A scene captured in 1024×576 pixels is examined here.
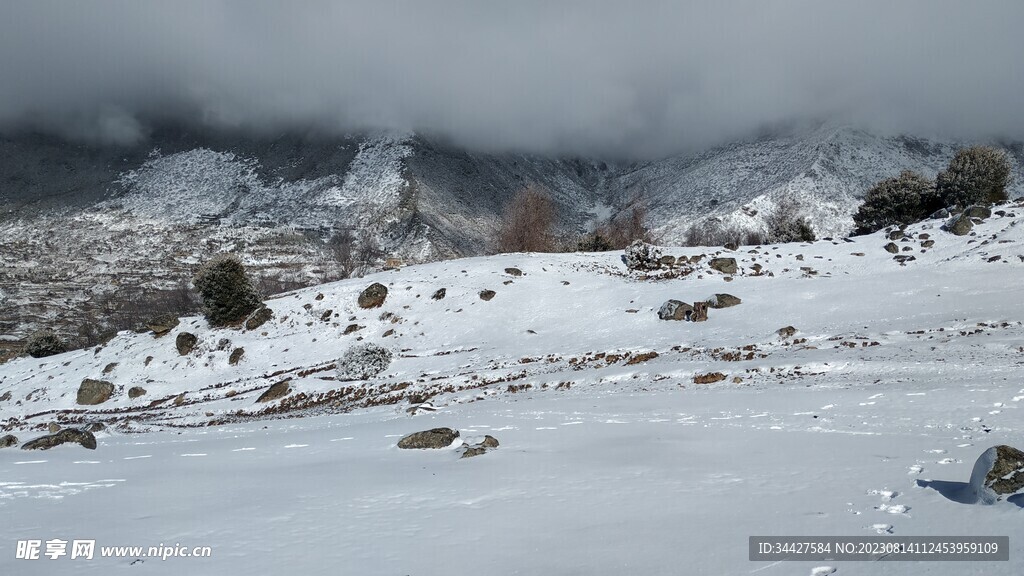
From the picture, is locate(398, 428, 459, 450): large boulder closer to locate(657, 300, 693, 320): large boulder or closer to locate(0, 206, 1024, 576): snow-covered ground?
locate(0, 206, 1024, 576): snow-covered ground

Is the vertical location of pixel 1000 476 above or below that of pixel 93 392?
above

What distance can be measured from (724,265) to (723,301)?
10128 mm

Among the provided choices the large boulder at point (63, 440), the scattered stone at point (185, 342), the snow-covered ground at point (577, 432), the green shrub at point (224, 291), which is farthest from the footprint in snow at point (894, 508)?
the scattered stone at point (185, 342)

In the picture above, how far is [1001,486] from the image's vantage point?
5348 mm

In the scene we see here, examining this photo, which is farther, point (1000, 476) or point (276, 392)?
point (276, 392)

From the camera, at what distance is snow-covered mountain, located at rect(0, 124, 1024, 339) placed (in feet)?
330

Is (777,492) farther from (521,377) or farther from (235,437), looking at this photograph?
(521,377)

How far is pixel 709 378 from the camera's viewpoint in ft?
60.9

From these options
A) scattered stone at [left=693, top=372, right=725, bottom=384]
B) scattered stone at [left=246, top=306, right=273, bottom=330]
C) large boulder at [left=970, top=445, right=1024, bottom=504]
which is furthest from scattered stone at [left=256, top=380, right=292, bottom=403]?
large boulder at [left=970, top=445, right=1024, bottom=504]

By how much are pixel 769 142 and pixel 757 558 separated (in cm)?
15395

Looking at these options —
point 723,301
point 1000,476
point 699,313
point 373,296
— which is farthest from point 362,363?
point 1000,476

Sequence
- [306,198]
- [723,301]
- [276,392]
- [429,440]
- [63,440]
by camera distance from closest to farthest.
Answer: [429,440] → [63,440] → [276,392] → [723,301] → [306,198]

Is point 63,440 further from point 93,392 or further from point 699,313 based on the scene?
point 699,313

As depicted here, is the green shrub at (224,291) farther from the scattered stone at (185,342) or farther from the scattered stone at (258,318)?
the scattered stone at (185,342)
